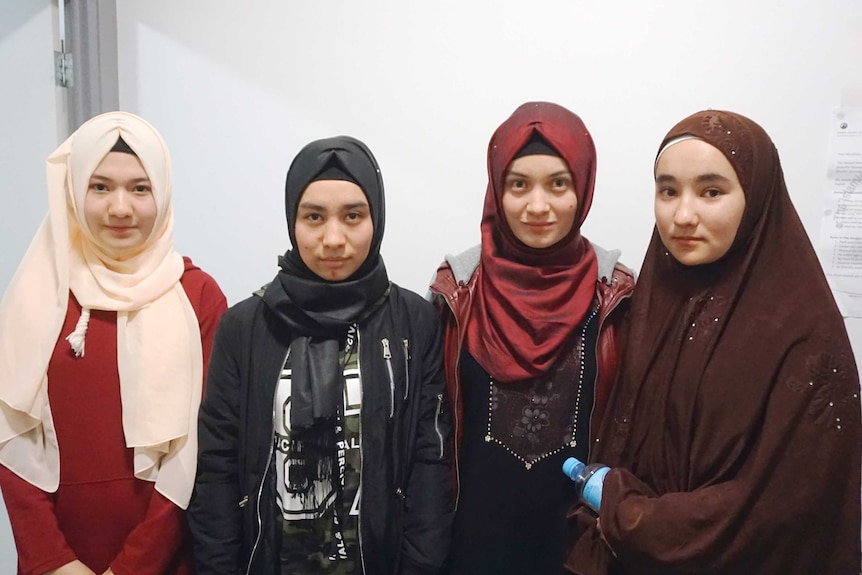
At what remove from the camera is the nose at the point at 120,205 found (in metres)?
1.16

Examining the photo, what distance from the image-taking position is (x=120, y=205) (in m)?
1.16

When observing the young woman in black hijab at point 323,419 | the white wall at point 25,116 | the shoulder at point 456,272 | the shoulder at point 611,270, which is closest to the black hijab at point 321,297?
the young woman in black hijab at point 323,419

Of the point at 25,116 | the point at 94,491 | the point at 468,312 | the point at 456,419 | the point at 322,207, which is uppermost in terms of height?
the point at 25,116

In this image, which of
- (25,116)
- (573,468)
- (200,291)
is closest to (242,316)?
(200,291)

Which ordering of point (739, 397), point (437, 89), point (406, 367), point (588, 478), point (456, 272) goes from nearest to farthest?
point (739, 397), point (588, 478), point (406, 367), point (456, 272), point (437, 89)

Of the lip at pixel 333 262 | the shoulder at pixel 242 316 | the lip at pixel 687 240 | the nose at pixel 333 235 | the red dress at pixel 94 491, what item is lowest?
the red dress at pixel 94 491

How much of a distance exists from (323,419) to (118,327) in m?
0.46

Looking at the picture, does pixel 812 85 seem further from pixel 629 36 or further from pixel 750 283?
pixel 750 283

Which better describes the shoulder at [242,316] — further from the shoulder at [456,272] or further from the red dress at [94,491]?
the shoulder at [456,272]

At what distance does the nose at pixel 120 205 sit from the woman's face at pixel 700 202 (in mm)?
1005

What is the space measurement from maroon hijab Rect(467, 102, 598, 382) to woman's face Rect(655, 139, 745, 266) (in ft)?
0.68

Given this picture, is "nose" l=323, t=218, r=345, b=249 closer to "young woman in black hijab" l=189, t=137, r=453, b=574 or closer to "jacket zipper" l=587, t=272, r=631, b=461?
"young woman in black hijab" l=189, t=137, r=453, b=574

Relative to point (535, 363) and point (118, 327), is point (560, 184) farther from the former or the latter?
point (118, 327)

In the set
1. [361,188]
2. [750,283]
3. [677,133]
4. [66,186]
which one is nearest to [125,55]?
[66,186]
